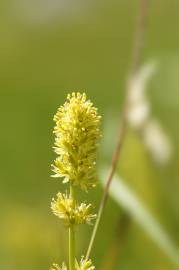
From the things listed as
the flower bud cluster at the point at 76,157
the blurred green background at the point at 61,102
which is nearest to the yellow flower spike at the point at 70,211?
the flower bud cluster at the point at 76,157

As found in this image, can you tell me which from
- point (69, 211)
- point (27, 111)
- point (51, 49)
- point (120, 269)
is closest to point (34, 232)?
point (120, 269)

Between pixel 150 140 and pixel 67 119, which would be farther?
pixel 150 140

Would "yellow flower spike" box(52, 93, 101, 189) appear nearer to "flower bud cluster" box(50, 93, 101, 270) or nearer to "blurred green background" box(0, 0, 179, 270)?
"flower bud cluster" box(50, 93, 101, 270)

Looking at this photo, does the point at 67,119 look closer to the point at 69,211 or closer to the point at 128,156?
the point at 69,211

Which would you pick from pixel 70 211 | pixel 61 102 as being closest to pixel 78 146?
pixel 70 211

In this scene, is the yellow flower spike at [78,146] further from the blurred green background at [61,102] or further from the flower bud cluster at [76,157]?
the blurred green background at [61,102]

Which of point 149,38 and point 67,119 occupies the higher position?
point 149,38
